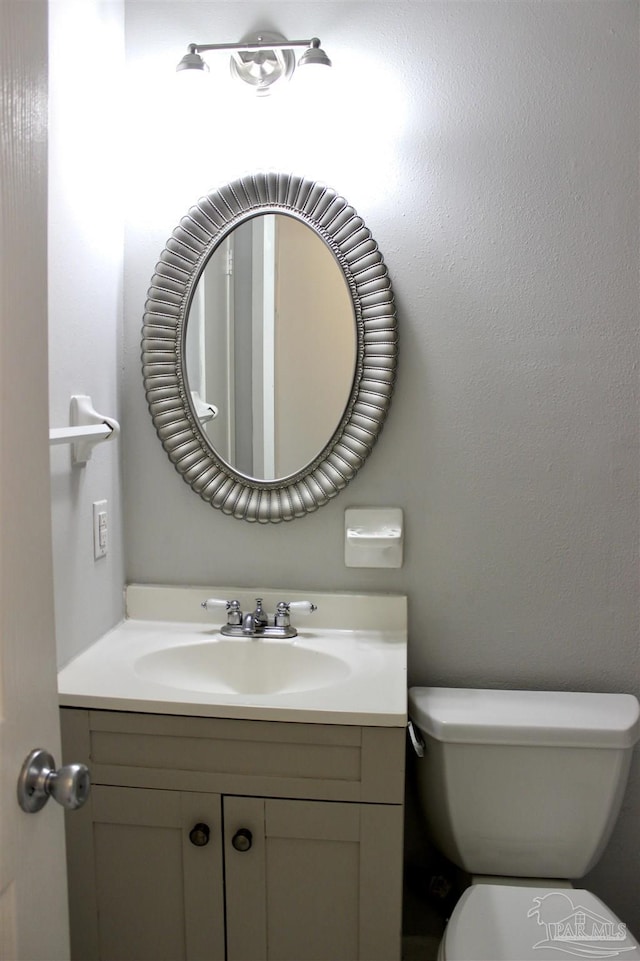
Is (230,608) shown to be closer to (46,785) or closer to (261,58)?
(46,785)

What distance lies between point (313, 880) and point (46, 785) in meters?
0.80

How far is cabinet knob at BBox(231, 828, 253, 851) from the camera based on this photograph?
1383 mm

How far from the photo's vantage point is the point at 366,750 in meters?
1.35

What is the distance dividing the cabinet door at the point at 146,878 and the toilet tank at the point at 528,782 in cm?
47

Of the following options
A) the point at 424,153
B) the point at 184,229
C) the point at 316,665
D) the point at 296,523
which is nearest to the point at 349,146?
the point at 424,153

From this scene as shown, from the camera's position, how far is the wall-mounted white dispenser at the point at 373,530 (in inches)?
69.6

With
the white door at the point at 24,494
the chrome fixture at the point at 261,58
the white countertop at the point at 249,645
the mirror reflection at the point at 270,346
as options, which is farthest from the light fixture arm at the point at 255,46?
the white countertop at the point at 249,645

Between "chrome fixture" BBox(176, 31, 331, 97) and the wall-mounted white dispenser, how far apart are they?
3.09 ft

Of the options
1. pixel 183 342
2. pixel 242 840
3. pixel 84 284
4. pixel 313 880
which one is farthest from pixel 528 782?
pixel 84 284

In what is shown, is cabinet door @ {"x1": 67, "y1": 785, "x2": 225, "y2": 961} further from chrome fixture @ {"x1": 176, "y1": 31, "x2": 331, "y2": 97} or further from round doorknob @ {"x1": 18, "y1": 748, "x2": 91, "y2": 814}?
chrome fixture @ {"x1": 176, "y1": 31, "x2": 331, "y2": 97}

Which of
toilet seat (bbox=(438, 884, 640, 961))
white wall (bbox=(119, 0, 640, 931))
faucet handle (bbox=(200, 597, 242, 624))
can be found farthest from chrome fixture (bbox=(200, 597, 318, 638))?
toilet seat (bbox=(438, 884, 640, 961))

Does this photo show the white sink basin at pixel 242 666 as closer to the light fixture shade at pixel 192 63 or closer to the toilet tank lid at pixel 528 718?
the toilet tank lid at pixel 528 718

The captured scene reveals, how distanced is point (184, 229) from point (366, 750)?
1161 mm

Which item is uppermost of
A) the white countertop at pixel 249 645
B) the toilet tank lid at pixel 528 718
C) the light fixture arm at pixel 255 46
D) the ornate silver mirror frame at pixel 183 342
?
the light fixture arm at pixel 255 46
